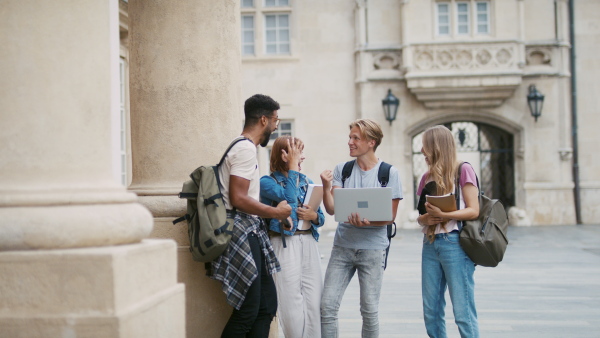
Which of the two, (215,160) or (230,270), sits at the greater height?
(215,160)

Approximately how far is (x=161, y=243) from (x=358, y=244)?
190 centimetres

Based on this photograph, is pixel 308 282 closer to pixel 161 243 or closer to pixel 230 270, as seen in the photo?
pixel 230 270

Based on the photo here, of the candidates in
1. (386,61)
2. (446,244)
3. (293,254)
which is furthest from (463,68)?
(293,254)

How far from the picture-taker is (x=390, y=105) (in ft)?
65.6

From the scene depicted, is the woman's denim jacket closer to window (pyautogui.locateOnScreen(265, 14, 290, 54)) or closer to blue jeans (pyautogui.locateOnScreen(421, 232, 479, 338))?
blue jeans (pyautogui.locateOnScreen(421, 232, 479, 338))

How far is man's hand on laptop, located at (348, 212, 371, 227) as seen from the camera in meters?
4.91

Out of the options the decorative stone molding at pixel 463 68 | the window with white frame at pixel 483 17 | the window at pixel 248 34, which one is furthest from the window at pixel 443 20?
the window at pixel 248 34

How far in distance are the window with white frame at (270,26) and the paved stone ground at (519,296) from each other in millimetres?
8092

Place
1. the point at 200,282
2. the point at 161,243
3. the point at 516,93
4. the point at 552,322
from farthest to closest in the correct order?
1. the point at 516,93
2. the point at 552,322
3. the point at 200,282
4. the point at 161,243

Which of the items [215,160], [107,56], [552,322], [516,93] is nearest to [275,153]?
[215,160]

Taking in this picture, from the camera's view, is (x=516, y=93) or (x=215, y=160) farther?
(x=516, y=93)

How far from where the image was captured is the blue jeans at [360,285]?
508 centimetres

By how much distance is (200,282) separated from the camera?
4.91 meters

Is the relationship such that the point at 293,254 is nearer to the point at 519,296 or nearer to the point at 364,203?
the point at 364,203
